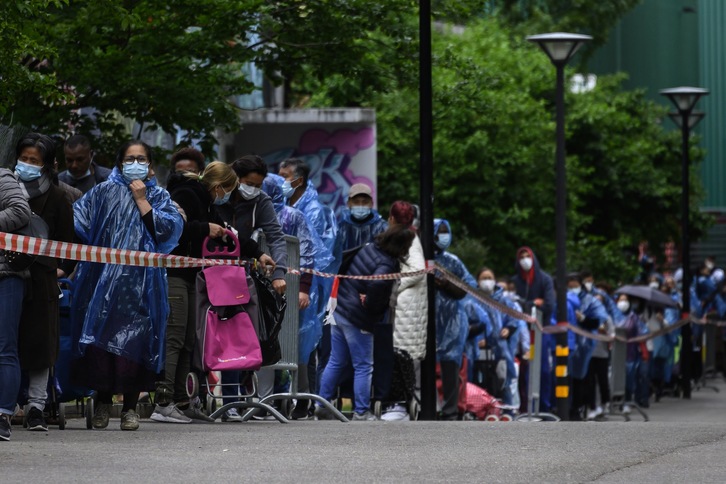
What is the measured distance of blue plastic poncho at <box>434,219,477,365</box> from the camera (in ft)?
52.3

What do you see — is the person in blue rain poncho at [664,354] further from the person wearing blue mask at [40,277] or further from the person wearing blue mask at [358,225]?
the person wearing blue mask at [40,277]

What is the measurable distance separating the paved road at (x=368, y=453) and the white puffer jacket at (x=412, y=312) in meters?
2.38

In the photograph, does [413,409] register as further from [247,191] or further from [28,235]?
[28,235]

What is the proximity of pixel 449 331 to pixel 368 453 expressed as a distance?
6874 millimetres

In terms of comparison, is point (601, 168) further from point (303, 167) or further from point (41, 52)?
point (41, 52)

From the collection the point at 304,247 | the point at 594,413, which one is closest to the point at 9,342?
the point at 304,247

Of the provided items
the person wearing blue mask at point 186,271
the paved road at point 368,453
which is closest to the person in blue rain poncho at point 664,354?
the paved road at point 368,453

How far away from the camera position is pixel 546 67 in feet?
128

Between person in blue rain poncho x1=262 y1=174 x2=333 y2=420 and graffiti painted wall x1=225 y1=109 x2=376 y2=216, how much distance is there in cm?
1121

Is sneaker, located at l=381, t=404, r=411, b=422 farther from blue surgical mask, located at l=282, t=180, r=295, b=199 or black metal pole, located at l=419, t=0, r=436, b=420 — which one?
blue surgical mask, located at l=282, t=180, r=295, b=199

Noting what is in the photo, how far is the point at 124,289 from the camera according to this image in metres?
10.6

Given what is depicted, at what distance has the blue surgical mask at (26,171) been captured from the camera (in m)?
10.2

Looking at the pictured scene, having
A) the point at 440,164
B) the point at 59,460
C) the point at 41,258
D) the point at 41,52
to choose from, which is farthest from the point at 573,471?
the point at 440,164

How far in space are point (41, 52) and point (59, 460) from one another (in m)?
4.42
